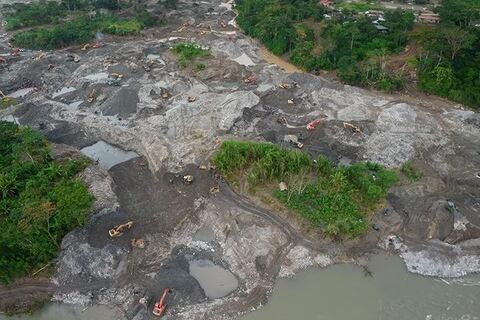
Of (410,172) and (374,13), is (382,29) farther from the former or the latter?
(410,172)

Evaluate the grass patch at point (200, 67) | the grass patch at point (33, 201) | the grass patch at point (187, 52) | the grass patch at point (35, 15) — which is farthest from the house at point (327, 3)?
the grass patch at point (33, 201)

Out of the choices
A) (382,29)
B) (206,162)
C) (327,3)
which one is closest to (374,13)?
(382,29)

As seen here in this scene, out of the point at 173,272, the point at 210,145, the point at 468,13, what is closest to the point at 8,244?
the point at 173,272

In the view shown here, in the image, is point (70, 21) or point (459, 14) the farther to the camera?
point (70, 21)

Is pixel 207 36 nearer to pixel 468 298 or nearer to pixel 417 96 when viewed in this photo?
pixel 417 96

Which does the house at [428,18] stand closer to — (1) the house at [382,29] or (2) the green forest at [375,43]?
(2) the green forest at [375,43]

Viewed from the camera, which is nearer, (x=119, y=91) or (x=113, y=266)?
(x=113, y=266)
